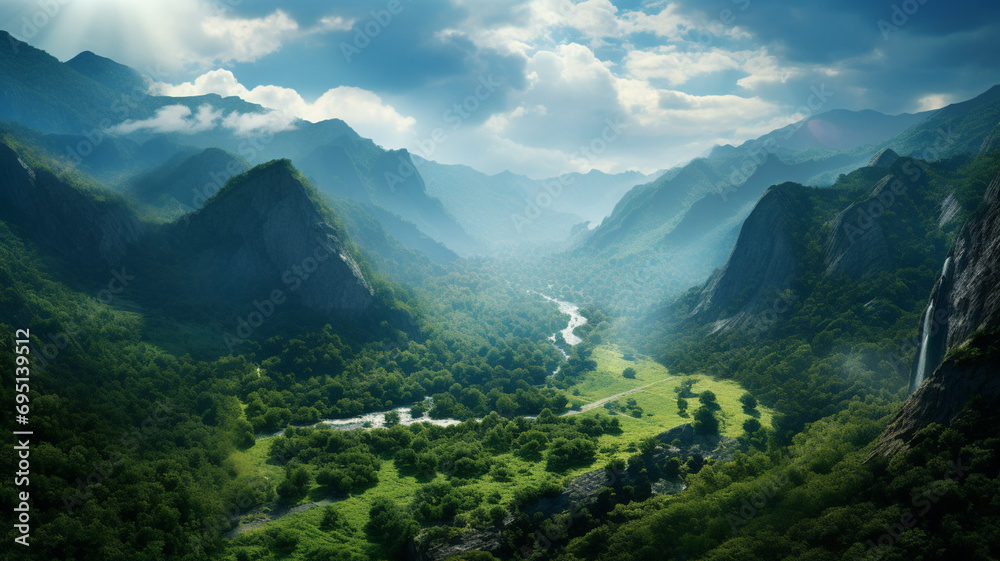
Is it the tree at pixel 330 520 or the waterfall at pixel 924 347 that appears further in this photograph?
the waterfall at pixel 924 347

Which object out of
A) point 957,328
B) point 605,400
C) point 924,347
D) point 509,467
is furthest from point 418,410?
point 957,328

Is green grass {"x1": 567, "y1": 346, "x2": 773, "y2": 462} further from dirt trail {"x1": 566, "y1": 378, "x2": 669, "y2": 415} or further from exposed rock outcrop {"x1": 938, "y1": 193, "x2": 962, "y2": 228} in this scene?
Result: exposed rock outcrop {"x1": 938, "y1": 193, "x2": 962, "y2": 228}

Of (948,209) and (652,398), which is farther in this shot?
(652,398)

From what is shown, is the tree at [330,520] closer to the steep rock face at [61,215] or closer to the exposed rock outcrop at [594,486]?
the exposed rock outcrop at [594,486]

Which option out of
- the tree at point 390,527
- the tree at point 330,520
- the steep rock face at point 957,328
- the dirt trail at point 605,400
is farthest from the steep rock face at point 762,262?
the tree at point 330,520

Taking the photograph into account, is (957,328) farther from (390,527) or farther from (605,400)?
(605,400)

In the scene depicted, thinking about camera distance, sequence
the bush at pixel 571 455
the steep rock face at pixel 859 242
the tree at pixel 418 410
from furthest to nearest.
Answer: the tree at pixel 418 410, the steep rock face at pixel 859 242, the bush at pixel 571 455
